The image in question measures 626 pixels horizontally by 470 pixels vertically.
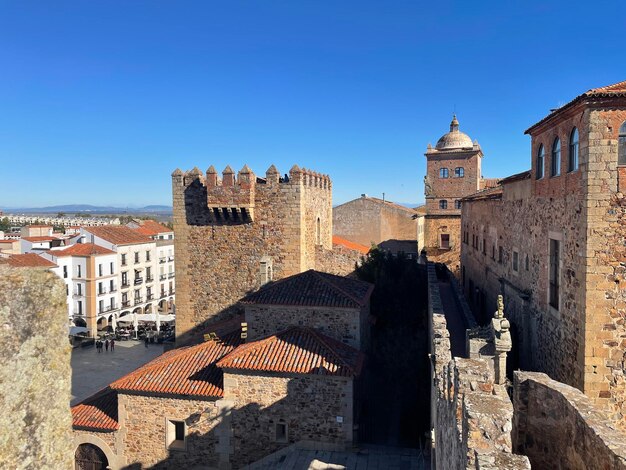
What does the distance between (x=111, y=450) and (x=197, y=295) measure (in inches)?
261

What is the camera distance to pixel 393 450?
12.2 metres

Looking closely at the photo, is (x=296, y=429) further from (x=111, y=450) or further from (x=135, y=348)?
(x=135, y=348)

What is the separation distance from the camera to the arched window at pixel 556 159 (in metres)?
10.1

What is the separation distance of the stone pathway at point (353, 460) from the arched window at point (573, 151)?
748 centimetres

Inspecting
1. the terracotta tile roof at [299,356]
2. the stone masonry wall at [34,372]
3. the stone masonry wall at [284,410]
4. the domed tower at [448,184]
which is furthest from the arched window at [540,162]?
the domed tower at [448,184]

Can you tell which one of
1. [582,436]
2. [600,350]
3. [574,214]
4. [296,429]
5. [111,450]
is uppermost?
[574,214]

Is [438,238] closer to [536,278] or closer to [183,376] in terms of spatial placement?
[536,278]

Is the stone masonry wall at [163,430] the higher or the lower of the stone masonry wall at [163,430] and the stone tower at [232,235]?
the lower

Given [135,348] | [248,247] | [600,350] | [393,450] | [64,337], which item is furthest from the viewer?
[135,348]

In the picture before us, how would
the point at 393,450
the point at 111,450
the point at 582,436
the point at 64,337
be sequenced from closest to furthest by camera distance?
the point at 64,337 < the point at 582,436 < the point at 393,450 < the point at 111,450

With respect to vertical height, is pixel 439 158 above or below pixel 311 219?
above

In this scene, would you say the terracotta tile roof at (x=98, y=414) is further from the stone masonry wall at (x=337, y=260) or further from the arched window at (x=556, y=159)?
the arched window at (x=556, y=159)

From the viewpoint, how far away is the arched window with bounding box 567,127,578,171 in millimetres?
9086

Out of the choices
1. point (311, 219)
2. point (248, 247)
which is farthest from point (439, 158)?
point (248, 247)
